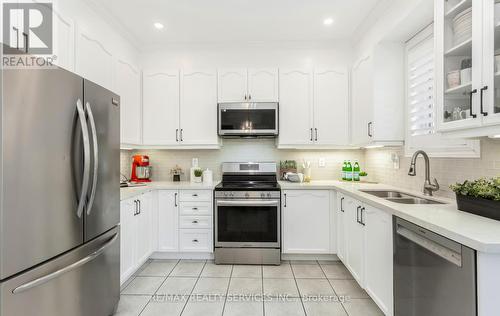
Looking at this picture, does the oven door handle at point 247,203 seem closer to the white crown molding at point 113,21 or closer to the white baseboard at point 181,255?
the white baseboard at point 181,255

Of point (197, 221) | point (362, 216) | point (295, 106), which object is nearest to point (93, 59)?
point (197, 221)

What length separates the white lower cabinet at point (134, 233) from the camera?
7.13ft

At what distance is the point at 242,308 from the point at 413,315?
1171 mm

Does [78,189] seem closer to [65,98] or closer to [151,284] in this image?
[65,98]

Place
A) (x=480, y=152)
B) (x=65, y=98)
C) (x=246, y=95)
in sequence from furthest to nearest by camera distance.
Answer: (x=246, y=95) → (x=480, y=152) → (x=65, y=98)

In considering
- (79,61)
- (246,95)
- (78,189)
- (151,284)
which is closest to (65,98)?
(78,189)

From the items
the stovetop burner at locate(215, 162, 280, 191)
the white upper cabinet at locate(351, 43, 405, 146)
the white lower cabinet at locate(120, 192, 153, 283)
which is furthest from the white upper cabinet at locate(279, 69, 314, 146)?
the white lower cabinet at locate(120, 192, 153, 283)

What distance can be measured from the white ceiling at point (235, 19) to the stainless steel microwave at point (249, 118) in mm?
829

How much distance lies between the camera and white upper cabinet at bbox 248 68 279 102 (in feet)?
10.2

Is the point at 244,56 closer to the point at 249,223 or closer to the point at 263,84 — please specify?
the point at 263,84

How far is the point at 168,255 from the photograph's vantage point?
9.62 ft

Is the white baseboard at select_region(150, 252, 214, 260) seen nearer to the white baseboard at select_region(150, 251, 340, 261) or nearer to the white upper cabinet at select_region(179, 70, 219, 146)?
the white baseboard at select_region(150, 251, 340, 261)

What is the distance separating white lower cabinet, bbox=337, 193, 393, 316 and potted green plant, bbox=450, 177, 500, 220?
39 centimetres

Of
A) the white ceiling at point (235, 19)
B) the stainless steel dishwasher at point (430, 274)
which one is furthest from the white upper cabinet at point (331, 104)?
the stainless steel dishwasher at point (430, 274)
